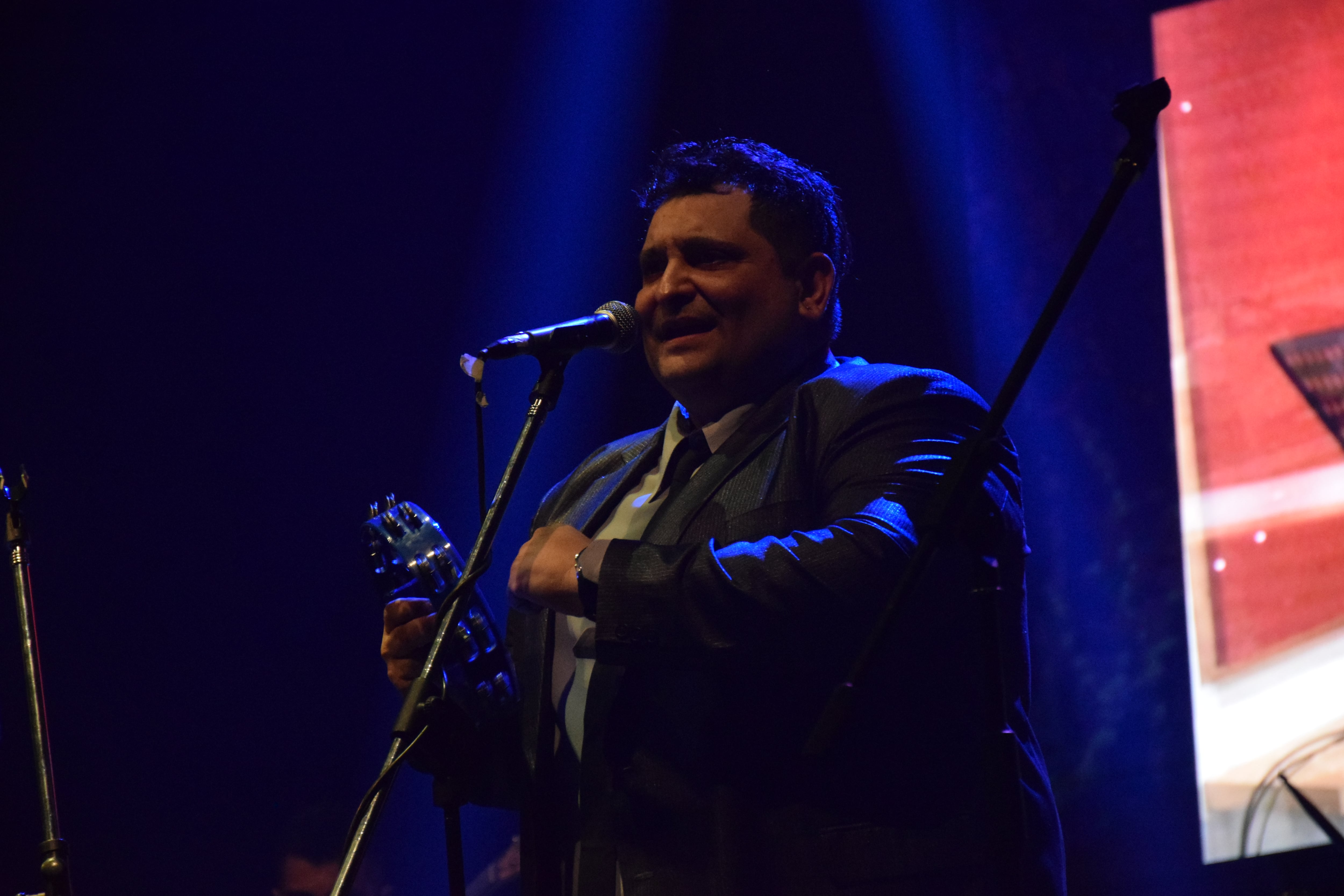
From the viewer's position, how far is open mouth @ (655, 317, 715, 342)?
227 centimetres

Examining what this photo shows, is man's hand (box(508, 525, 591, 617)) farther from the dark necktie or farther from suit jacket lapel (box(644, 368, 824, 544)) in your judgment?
the dark necktie

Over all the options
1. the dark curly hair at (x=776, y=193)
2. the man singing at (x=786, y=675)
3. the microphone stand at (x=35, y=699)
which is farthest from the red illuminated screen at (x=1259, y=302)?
the microphone stand at (x=35, y=699)

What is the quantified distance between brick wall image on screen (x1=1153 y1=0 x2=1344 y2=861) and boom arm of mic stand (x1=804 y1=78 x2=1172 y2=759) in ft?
6.01

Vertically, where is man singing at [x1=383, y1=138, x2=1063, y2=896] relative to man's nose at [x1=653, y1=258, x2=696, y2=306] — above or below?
below

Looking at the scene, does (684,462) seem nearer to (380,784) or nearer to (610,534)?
(610,534)

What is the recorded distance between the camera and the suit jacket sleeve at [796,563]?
64.6 inches

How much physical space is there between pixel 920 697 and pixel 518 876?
227 centimetres

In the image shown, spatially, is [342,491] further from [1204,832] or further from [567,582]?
[1204,832]

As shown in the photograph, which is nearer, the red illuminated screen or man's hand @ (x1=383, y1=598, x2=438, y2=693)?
man's hand @ (x1=383, y1=598, x2=438, y2=693)

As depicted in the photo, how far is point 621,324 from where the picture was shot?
1.99 meters

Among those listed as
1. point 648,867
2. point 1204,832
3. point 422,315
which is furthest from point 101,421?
point 1204,832

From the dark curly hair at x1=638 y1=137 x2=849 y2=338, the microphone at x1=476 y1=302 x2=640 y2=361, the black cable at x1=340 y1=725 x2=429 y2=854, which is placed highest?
the dark curly hair at x1=638 y1=137 x2=849 y2=338

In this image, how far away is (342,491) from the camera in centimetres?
353

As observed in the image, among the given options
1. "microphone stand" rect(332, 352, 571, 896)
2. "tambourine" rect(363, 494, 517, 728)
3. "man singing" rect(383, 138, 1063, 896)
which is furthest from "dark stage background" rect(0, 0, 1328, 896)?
"microphone stand" rect(332, 352, 571, 896)
